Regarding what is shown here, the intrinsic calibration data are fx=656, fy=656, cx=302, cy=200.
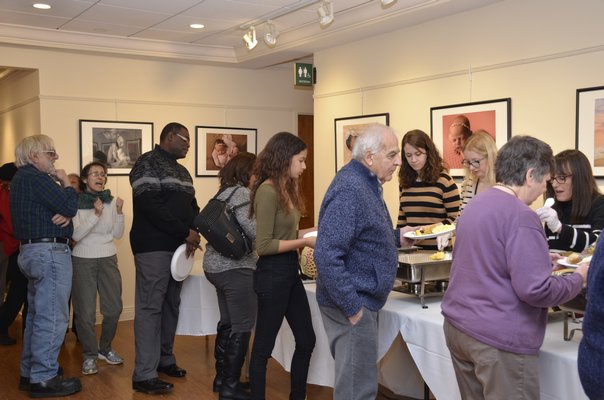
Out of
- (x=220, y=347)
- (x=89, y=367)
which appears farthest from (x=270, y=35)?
(x=89, y=367)

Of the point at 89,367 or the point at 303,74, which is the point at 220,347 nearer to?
the point at 89,367

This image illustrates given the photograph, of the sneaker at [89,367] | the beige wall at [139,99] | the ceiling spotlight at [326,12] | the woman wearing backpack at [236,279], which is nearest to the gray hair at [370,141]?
the woman wearing backpack at [236,279]

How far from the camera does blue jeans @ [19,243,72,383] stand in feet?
13.3

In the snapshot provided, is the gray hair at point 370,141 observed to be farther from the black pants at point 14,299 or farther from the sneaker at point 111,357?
the black pants at point 14,299

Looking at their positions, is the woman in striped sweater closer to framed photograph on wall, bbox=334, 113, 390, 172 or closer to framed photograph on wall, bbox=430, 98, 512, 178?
framed photograph on wall, bbox=430, 98, 512, 178

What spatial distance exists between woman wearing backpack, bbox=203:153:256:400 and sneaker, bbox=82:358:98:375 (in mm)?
1427

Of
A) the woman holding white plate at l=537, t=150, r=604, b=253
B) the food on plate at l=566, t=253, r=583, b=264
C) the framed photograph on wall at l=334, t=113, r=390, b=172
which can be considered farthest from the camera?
the framed photograph on wall at l=334, t=113, r=390, b=172

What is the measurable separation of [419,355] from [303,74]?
4.22 m

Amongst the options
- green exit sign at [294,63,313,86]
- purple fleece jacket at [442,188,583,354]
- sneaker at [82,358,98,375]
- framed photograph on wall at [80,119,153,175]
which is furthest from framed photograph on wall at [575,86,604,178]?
framed photograph on wall at [80,119,153,175]

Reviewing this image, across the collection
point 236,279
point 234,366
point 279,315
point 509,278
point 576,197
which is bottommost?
point 234,366

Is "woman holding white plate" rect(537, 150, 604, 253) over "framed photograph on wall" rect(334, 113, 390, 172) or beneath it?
beneath

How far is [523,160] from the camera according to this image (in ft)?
7.32

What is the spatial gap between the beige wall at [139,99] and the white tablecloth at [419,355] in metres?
2.87

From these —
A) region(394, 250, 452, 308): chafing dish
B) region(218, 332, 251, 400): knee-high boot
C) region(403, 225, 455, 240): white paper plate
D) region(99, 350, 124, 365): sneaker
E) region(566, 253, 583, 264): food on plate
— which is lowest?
region(99, 350, 124, 365): sneaker
